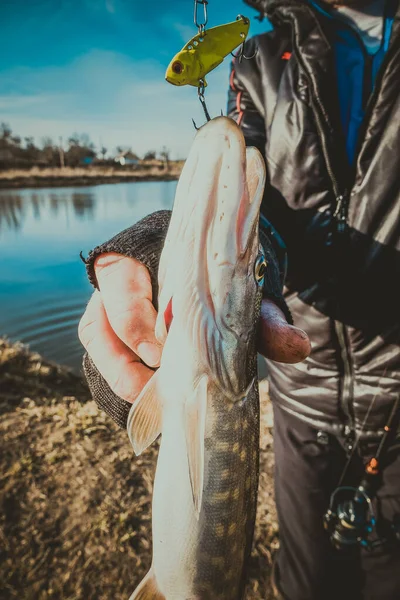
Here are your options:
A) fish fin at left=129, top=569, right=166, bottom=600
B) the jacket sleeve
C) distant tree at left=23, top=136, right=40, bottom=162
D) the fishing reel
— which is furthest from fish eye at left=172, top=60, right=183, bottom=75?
distant tree at left=23, top=136, right=40, bottom=162

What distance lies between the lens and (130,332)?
49.4 inches

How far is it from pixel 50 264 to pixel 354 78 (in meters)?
11.6

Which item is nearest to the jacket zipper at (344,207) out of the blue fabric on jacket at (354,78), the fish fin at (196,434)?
the blue fabric on jacket at (354,78)

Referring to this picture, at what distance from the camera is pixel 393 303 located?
2.06 metres

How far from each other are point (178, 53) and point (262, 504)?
126 inches

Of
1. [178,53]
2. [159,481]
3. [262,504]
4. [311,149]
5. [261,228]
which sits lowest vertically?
[262,504]

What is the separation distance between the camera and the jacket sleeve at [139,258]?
4.66 ft

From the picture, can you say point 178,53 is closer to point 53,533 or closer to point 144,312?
point 144,312

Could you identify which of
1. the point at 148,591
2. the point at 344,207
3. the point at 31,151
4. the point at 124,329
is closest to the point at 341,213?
the point at 344,207

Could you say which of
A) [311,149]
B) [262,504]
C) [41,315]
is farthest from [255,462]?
[41,315]

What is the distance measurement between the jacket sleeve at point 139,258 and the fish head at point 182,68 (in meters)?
0.55

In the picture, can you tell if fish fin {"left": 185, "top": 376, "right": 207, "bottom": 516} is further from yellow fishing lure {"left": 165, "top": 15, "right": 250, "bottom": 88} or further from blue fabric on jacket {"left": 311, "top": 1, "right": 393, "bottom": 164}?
blue fabric on jacket {"left": 311, "top": 1, "right": 393, "bottom": 164}

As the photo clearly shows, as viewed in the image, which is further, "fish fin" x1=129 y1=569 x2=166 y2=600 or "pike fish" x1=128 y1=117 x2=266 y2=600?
"fish fin" x1=129 y1=569 x2=166 y2=600

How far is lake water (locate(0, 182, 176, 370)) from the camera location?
820 centimetres
